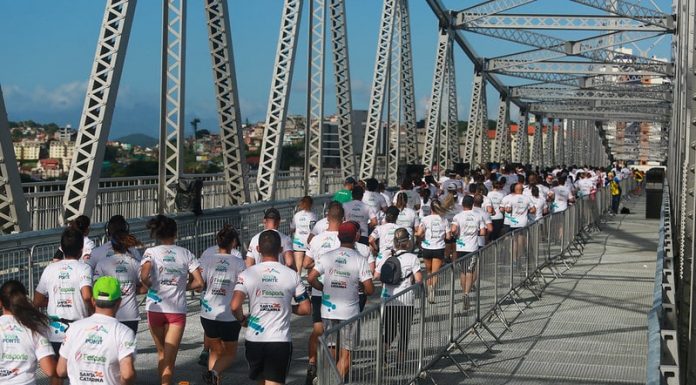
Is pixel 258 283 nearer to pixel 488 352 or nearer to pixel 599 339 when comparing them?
pixel 488 352

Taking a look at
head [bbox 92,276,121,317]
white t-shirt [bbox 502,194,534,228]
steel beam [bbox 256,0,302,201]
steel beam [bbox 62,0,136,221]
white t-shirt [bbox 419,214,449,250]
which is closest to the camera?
head [bbox 92,276,121,317]

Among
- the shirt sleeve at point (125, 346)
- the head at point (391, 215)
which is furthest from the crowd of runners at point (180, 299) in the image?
the head at point (391, 215)

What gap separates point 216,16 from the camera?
823 inches

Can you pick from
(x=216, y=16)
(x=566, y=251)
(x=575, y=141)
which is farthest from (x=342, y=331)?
(x=575, y=141)

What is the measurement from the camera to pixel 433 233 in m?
16.1

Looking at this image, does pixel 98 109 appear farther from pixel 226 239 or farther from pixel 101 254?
pixel 101 254

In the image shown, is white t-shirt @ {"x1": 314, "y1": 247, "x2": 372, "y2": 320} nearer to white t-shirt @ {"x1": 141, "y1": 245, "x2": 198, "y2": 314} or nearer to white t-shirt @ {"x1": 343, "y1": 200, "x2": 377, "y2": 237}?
white t-shirt @ {"x1": 141, "y1": 245, "x2": 198, "y2": 314}

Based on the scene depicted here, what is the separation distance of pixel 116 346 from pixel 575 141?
13805 cm

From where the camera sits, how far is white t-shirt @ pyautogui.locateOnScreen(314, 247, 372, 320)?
947 centimetres

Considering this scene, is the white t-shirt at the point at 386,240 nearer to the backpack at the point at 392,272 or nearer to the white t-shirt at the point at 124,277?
the backpack at the point at 392,272

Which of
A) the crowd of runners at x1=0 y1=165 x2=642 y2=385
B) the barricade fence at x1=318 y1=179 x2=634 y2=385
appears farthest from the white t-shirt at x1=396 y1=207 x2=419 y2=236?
the crowd of runners at x1=0 y1=165 x2=642 y2=385

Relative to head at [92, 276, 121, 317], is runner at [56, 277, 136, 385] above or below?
below

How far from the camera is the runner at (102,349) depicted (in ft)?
20.9

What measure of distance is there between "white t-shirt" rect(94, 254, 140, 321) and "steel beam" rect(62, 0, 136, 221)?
593 cm
